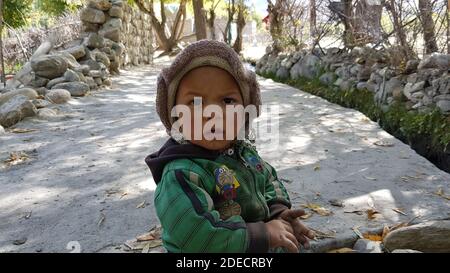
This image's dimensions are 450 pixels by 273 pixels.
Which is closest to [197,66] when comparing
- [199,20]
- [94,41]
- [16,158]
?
[16,158]

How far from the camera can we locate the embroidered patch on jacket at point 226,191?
4.90 feet

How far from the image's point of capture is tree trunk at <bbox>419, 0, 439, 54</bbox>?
487cm

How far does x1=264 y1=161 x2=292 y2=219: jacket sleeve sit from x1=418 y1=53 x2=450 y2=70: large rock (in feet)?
11.1

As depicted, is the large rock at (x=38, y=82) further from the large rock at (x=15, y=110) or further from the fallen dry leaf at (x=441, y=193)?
the fallen dry leaf at (x=441, y=193)

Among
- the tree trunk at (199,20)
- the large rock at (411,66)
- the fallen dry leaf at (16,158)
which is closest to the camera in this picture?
the fallen dry leaf at (16,158)

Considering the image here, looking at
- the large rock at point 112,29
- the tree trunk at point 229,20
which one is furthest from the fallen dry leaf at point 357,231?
the tree trunk at point 229,20

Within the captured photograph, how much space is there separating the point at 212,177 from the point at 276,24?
34.6ft

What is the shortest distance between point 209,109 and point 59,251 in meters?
1.11

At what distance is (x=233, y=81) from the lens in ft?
5.08

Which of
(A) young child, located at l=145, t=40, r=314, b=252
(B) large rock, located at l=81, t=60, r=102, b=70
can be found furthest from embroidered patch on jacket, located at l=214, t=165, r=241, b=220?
(B) large rock, located at l=81, t=60, r=102, b=70

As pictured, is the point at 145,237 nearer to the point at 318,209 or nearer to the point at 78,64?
the point at 318,209

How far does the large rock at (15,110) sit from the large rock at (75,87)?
50.9 inches

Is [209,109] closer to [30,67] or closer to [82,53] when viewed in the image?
[30,67]
